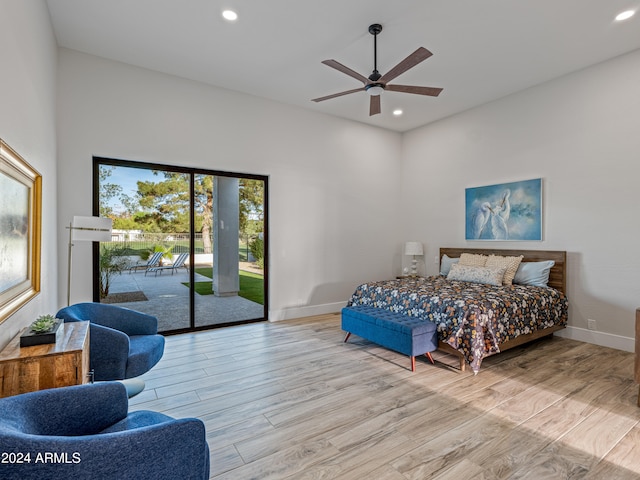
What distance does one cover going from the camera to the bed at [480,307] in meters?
3.28

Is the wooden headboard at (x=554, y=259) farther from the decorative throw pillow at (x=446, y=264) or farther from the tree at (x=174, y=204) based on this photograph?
the tree at (x=174, y=204)

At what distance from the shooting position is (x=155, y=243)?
14.5 ft

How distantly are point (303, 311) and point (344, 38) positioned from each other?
395cm

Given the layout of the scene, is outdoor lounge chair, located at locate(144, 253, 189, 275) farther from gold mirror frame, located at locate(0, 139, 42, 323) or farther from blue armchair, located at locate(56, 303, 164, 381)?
gold mirror frame, located at locate(0, 139, 42, 323)

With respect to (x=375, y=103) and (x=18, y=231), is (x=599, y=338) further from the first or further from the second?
(x=18, y=231)

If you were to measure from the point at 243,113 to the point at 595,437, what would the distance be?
17.0ft

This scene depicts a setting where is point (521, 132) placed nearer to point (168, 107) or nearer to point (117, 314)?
point (168, 107)

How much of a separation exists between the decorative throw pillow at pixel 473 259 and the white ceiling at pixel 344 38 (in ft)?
7.99

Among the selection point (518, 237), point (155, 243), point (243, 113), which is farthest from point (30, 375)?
point (518, 237)

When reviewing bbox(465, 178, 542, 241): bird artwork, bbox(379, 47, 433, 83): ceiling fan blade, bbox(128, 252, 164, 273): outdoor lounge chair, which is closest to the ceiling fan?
bbox(379, 47, 433, 83): ceiling fan blade

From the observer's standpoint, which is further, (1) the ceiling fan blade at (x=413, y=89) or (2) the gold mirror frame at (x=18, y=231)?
(1) the ceiling fan blade at (x=413, y=89)

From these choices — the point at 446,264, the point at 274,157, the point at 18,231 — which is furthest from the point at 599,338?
the point at 18,231

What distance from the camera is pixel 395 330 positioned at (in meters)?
3.47

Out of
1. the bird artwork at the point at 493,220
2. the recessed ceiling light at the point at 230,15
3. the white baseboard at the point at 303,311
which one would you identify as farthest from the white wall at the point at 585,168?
the recessed ceiling light at the point at 230,15
